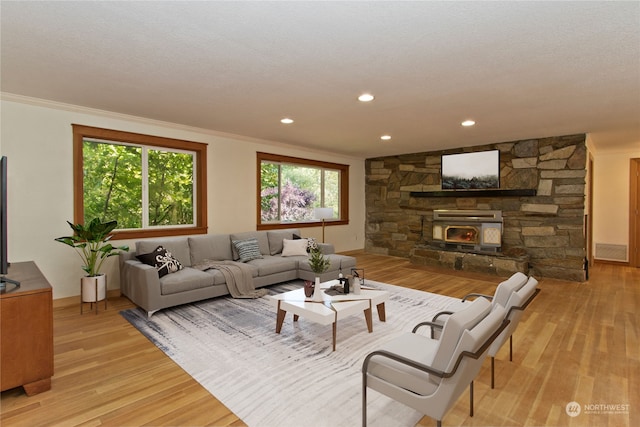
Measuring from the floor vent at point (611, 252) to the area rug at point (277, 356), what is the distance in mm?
5378

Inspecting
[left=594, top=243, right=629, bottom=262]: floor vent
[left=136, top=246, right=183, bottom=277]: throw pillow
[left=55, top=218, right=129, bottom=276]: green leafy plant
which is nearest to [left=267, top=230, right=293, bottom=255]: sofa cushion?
[left=136, top=246, right=183, bottom=277]: throw pillow

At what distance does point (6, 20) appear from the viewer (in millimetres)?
2090

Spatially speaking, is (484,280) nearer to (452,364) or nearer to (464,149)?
(464,149)

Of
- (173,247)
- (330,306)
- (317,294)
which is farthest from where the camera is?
(173,247)

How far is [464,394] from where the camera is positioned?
2.30m

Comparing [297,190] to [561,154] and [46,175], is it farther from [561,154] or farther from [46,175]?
[561,154]

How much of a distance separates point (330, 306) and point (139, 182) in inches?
139

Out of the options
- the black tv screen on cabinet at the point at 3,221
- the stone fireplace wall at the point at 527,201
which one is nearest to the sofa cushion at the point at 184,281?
the black tv screen on cabinet at the point at 3,221

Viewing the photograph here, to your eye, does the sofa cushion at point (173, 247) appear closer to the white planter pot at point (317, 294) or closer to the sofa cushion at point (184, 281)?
the sofa cushion at point (184, 281)

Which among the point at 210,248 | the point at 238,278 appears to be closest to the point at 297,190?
the point at 210,248

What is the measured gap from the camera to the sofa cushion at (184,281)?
12.3 feet

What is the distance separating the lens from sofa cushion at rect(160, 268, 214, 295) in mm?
3764

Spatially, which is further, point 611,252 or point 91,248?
point 611,252

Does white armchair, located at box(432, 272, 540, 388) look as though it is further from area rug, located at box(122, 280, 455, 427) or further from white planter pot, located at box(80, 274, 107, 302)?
white planter pot, located at box(80, 274, 107, 302)
